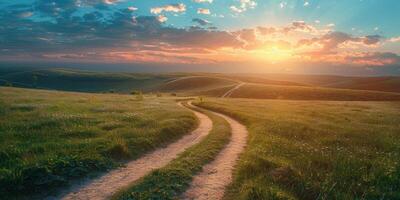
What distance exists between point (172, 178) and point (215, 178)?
6.54 feet

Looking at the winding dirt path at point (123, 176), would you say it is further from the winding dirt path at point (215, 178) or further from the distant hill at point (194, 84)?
the distant hill at point (194, 84)

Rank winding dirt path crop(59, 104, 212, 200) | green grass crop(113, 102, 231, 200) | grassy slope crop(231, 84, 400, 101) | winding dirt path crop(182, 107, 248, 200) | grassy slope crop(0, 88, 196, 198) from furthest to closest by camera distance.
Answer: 1. grassy slope crop(231, 84, 400, 101)
2. grassy slope crop(0, 88, 196, 198)
3. winding dirt path crop(182, 107, 248, 200)
4. winding dirt path crop(59, 104, 212, 200)
5. green grass crop(113, 102, 231, 200)

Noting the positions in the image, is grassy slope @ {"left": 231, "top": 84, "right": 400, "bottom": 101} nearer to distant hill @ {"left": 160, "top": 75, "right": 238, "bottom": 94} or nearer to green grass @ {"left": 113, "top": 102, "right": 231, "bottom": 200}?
distant hill @ {"left": 160, "top": 75, "right": 238, "bottom": 94}

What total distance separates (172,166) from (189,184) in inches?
90.3

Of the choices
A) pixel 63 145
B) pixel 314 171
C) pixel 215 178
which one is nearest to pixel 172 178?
pixel 215 178

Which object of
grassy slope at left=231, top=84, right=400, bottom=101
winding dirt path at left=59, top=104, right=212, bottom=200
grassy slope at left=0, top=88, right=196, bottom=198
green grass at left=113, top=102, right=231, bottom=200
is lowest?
grassy slope at left=231, top=84, right=400, bottom=101

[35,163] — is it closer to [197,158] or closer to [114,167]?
[114,167]

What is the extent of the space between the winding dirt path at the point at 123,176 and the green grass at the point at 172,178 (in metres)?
0.63

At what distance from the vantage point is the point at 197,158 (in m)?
17.4

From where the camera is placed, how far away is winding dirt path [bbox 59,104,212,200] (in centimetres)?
1220

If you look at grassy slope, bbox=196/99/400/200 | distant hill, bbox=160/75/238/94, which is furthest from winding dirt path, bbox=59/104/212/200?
distant hill, bbox=160/75/238/94

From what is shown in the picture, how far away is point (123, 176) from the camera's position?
47.4ft

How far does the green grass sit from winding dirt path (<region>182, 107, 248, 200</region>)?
0.33 meters

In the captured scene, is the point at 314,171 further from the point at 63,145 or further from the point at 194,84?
the point at 194,84
